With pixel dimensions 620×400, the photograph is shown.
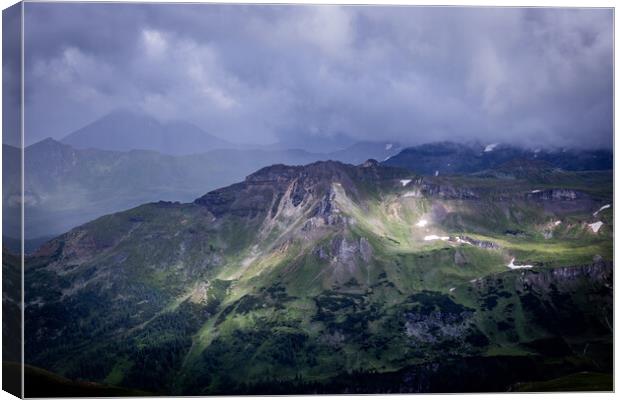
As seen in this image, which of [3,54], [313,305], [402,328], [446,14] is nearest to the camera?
[3,54]

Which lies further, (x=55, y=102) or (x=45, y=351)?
(x=45, y=351)

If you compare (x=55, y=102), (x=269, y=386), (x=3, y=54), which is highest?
(x=55, y=102)

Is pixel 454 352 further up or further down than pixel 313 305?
further down

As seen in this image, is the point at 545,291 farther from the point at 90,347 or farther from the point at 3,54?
the point at 3,54

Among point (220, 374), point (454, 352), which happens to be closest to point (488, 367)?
point (454, 352)

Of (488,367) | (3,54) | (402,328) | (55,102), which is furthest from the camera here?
(402,328)

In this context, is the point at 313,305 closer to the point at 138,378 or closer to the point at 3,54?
the point at 138,378

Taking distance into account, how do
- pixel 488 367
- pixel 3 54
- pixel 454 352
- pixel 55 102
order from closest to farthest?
1. pixel 3 54
2. pixel 488 367
3. pixel 55 102
4. pixel 454 352

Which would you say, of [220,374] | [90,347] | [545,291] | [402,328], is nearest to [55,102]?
[90,347]

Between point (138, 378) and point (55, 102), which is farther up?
point (55, 102)
